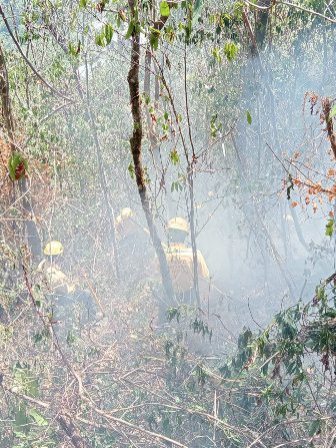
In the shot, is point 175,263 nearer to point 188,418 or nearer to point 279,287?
point 279,287

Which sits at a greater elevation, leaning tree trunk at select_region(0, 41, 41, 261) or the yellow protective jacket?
leaning tree trunk at select_region(0, 41, 41, 261)

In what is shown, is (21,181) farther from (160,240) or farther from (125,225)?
(125,225)

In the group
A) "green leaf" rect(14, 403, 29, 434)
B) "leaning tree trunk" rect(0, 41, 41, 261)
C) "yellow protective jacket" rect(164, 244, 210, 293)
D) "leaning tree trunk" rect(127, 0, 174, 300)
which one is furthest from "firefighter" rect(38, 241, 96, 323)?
"leaning tree trunk" rect(127, 0, 174, 300)

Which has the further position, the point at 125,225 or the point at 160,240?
the point at 125,225

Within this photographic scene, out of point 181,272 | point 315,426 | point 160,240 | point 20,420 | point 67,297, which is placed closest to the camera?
point 315,426

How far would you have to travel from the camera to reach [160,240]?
26.6 feet

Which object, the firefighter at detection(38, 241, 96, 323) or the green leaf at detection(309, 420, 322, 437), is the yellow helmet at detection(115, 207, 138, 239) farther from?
the green leaf at detection(309, 420, 322, 437)

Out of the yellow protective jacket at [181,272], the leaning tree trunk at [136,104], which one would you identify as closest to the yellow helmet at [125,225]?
the yellow protective jacket at [181,272]

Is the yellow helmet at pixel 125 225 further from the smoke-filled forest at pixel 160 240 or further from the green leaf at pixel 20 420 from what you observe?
the green leaf at pixel 20 420

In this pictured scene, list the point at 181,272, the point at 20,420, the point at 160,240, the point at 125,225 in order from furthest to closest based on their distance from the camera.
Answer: the point at 125,225 → the point at 181,272 → the point at 160,240 → the point at 20,420

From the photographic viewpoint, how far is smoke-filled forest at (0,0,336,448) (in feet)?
17.4

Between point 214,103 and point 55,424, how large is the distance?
615 centimetres

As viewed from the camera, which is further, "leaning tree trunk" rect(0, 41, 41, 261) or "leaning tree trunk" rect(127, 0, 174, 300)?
"leaning tree trunk" rect(0, 41, 41, 261)

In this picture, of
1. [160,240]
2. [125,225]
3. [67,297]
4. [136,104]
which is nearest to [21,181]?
[160,240]
